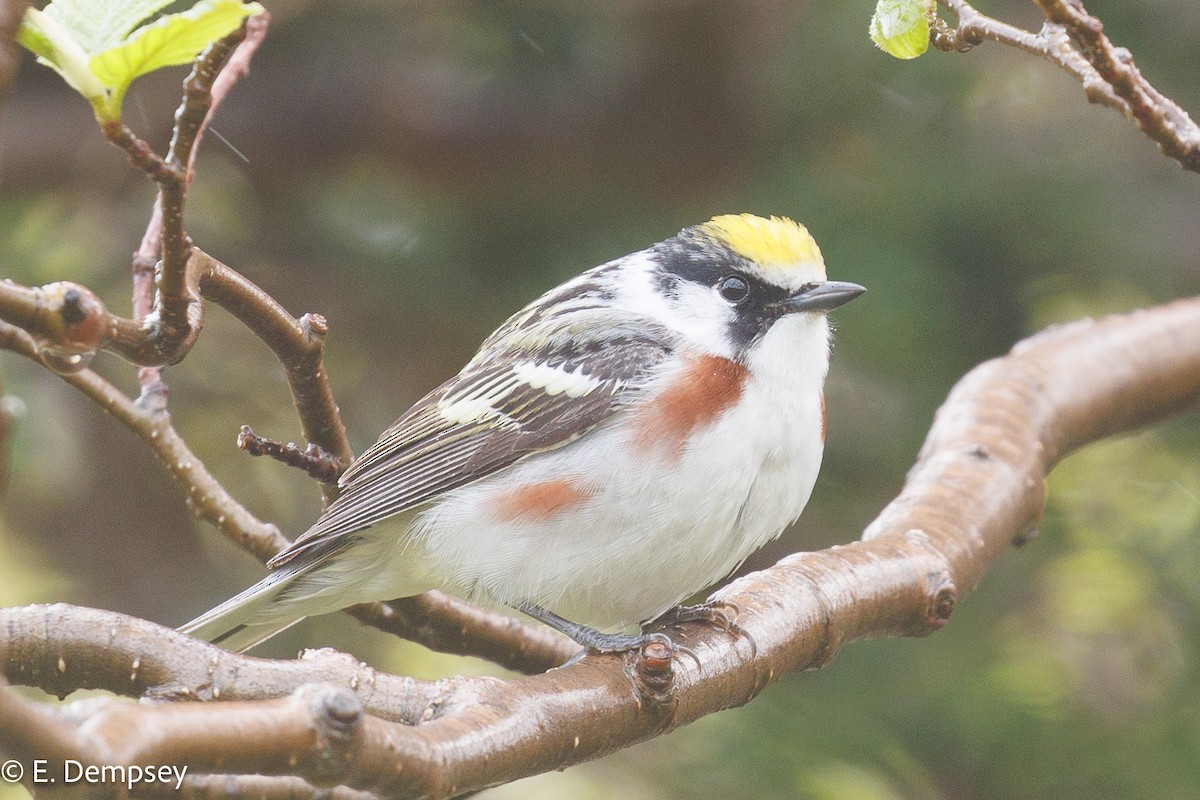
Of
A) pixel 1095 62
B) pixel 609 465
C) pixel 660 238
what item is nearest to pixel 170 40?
pixel 1095 62

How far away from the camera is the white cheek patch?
2.80 m

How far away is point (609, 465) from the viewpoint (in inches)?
103

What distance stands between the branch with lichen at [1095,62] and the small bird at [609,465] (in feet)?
2.93

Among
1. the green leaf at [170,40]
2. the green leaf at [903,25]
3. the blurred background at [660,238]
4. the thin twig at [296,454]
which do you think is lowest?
the green leaf at [170,40]

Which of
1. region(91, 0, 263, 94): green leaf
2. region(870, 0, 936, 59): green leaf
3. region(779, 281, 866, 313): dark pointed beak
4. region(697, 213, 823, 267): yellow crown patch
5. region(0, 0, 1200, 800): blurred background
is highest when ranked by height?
region(0, 0, 1200, 800): blurred background

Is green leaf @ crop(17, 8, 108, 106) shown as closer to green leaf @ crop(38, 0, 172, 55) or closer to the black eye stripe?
green leaf @ crop(38, 0, 172, 55)

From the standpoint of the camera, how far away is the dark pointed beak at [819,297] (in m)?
2.80

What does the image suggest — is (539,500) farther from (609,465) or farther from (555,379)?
(555,379)

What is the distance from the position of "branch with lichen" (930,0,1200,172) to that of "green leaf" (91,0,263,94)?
102cm

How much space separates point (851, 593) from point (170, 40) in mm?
1671

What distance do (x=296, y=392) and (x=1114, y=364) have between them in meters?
2.46

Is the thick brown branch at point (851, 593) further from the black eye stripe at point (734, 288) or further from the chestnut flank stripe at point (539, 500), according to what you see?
the black eye stripe at point (734, 288)

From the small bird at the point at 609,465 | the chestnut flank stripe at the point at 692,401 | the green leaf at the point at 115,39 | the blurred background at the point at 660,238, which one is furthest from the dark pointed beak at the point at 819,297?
the green leaf at the point at 115,39

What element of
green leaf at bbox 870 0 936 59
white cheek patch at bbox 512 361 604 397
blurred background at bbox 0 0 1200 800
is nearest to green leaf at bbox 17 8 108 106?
green leaf at bbox 870 0 936 59
